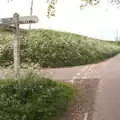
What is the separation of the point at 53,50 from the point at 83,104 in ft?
33.7

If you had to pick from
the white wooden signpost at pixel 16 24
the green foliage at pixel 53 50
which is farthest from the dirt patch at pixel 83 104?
the green foliage at pixel 53 50

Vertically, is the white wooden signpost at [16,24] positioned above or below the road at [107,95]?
above

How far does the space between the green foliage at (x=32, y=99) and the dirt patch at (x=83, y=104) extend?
20cm

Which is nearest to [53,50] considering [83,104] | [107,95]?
[107,95]

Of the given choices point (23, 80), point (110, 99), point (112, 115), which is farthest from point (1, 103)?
point (110, 99)

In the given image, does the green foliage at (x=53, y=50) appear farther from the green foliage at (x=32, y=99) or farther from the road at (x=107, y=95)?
the green foliage at (x=32, y=99)

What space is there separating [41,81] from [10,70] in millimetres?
1111

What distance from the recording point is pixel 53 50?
21.2m

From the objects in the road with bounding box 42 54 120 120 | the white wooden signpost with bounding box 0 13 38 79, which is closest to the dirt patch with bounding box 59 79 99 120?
the road with bounding box 42 54 120 120

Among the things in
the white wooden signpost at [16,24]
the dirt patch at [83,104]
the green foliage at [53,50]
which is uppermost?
the white wooden signpost at [16,24]

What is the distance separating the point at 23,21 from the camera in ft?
38.0

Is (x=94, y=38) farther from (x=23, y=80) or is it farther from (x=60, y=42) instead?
(x=23, y=80)

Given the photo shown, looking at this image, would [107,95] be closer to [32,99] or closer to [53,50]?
[32,99]

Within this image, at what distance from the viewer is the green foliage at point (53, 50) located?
20328mm
